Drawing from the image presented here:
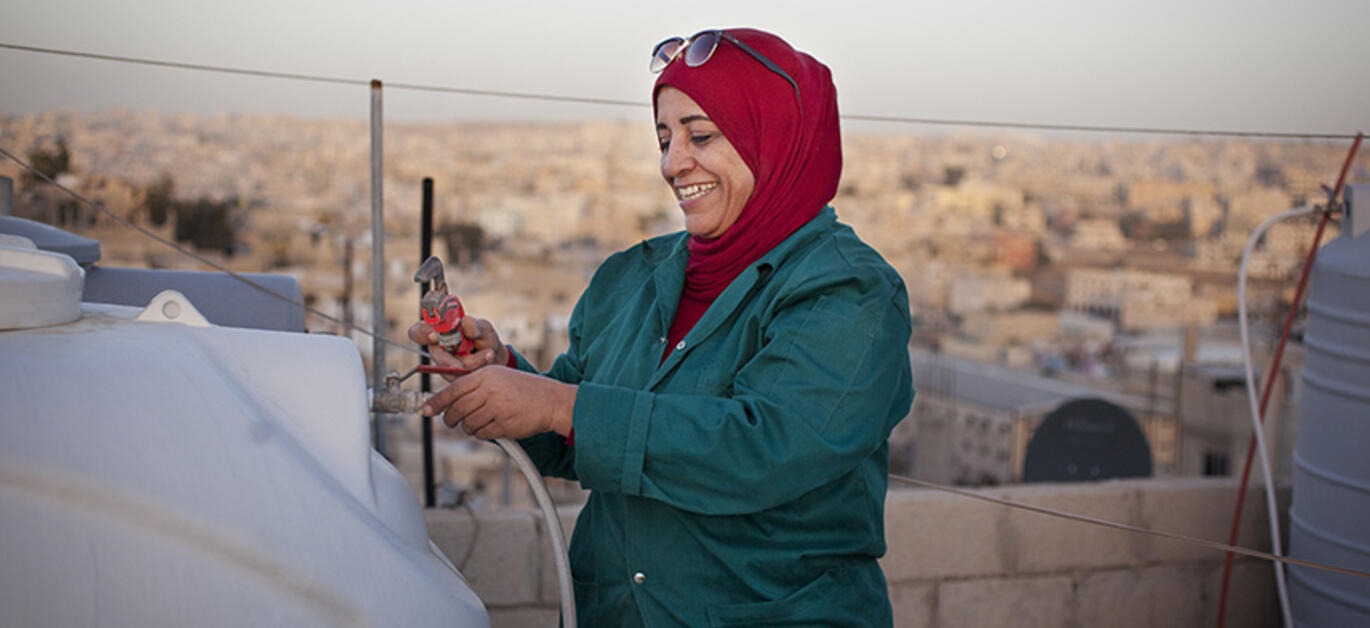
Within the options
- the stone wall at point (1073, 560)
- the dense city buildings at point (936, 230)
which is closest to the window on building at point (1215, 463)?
the dense city buildings at point (936, 230)

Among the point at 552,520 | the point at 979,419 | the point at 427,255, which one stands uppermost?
the point at 427,255

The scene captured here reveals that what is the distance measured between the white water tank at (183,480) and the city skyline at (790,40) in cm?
76

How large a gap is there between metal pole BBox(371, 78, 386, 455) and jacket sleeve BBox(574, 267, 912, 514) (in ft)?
3.82

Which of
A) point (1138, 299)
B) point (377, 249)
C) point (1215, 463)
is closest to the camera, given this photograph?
point (377, 249)

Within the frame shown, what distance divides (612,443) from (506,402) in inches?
5.4

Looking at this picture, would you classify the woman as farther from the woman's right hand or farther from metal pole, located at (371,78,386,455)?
metal pole, located at (371,78,386,455)

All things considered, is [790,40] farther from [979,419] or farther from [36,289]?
[979,419]

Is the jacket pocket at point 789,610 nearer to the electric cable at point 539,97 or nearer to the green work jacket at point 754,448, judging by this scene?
the green work jacket at point 754,448

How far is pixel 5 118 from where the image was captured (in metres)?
3.96

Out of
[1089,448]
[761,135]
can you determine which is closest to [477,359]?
[761,135]

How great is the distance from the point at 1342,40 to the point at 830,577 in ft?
24.7

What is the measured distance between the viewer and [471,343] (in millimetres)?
1575

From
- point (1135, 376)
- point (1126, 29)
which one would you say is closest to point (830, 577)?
point (1126, 29)

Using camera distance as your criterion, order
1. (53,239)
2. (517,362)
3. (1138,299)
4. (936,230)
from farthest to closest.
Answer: (936,230) < (1138,299) < (53,239) < (517,362)
